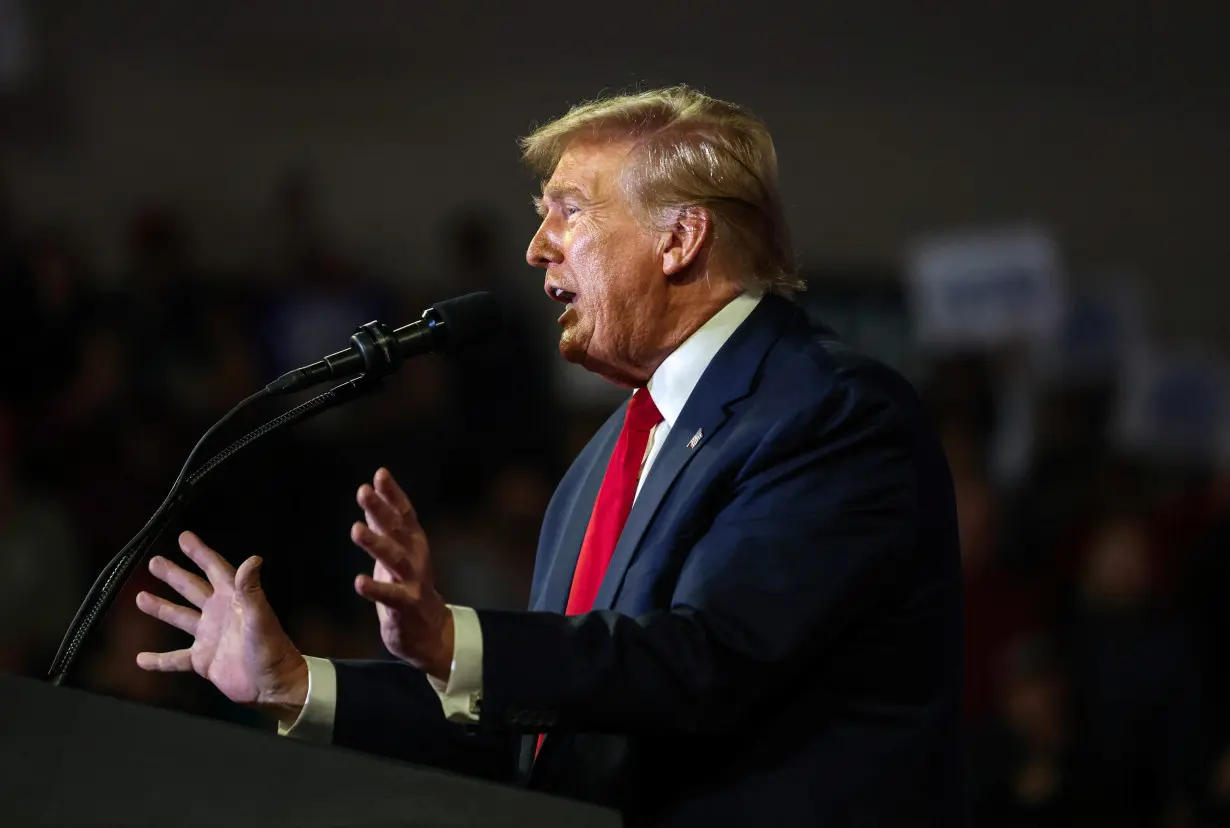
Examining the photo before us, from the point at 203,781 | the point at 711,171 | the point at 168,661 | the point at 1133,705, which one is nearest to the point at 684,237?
the point at 711,171

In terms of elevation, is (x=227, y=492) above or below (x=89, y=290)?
below

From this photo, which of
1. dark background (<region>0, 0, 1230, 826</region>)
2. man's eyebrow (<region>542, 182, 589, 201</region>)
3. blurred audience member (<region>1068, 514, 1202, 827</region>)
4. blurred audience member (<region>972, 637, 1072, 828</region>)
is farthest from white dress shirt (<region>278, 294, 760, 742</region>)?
blurred audience member (<region>1068, 514, 1202, 827</region>)

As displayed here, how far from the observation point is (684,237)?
2.09 metres

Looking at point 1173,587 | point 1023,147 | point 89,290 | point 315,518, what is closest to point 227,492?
point 315,518

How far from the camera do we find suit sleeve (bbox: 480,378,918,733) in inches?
62.6

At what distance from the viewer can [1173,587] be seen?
530 cm

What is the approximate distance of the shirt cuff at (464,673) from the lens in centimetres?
156

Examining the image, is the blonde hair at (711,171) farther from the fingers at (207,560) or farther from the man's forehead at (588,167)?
the fingers at (207,560)

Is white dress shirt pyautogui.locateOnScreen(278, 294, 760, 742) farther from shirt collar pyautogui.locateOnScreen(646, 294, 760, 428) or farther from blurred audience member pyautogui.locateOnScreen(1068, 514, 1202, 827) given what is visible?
blurred audience member pyautogui.locateOnScreen(1068, 514, 1202, 827)

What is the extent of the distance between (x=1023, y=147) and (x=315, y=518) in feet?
12.3

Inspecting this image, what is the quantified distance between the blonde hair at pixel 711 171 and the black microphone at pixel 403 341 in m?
0.31

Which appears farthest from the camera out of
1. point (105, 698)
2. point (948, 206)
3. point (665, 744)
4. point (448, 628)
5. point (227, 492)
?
point (948, 206)

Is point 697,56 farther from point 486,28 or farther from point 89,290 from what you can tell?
point 89,290

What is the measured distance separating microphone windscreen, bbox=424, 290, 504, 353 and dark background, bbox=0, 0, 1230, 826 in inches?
98.9
